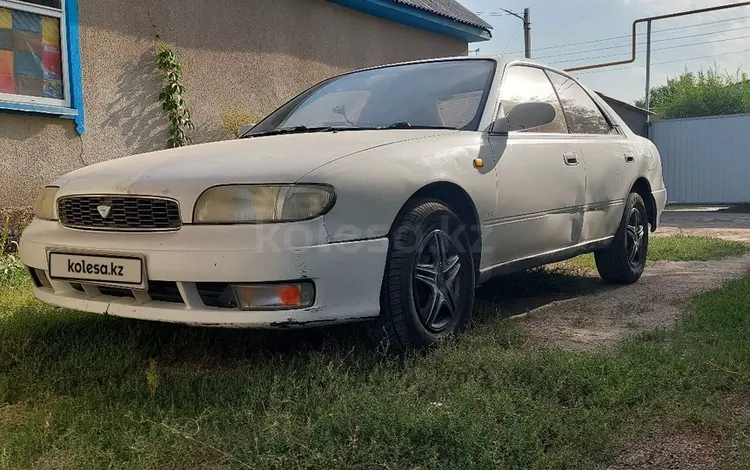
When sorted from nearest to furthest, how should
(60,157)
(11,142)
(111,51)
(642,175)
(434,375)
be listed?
(434,375), (642,175), (11,142), (60,157), (111,51)

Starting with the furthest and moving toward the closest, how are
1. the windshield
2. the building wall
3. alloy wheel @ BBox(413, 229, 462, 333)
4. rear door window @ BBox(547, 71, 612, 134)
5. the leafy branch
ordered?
the leafy branch < the building wall < rear door window @ BBox(547, 71, 612, 134) < the windshield < alloy wheel @ BBox(413, 229, 462, 333)

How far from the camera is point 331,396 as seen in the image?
2516mm

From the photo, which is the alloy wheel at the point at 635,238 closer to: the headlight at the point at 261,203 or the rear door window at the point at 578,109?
the rear door window at the point at 578,109

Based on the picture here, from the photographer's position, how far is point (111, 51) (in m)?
6.49

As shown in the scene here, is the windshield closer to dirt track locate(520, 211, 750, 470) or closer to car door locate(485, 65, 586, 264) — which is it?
car door locate(485, 65, 586, 264)

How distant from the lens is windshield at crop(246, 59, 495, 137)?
3.64m

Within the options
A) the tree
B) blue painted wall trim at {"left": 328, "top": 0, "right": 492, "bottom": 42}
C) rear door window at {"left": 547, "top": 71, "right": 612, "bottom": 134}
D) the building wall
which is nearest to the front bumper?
rear door window at {"left": 547, "top": 71, "right": 612, "bottom": 134}

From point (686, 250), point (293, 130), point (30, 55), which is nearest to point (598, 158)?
point (293, 130)

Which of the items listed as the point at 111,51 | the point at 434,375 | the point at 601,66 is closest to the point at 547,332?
the point at 434,375

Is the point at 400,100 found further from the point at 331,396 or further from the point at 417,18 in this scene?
the point at 417,18

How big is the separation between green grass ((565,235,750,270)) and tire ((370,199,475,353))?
3.06 metres

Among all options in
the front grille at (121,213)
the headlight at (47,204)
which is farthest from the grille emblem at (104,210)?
the headlight at (47,204)

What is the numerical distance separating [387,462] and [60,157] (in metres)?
5.04

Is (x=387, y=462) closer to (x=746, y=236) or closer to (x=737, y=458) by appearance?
(x=737, y=458)
